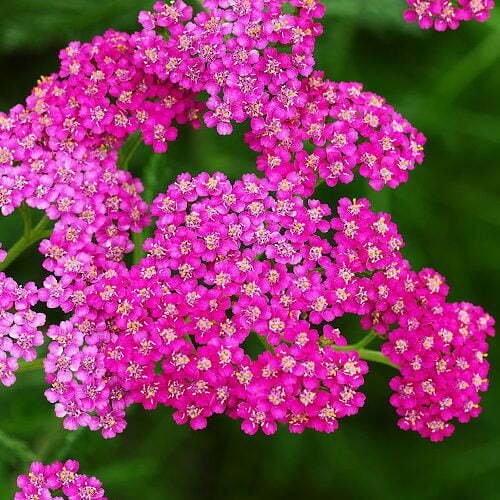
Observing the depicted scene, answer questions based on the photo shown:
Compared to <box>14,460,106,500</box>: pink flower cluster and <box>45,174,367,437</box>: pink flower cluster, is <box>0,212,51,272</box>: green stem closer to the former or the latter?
<box>45,174,367,437</box>: pink flower cluster

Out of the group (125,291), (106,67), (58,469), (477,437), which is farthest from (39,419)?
(477,437)

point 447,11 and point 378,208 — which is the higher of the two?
point 447,11

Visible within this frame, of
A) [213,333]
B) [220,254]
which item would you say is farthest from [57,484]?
[220,254]

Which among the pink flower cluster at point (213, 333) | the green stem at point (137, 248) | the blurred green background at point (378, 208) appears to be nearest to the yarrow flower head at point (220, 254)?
the pink flower cluster at point (213, 333)

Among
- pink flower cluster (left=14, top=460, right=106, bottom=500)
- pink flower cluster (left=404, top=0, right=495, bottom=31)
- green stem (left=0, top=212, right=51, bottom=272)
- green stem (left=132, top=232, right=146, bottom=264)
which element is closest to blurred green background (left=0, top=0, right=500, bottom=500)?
pink flower cluster (left=404, top=0, right=495, bottom=31)

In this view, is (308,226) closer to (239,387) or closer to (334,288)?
(334,288)

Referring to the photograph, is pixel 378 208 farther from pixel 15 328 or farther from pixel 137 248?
pixel 15 328
